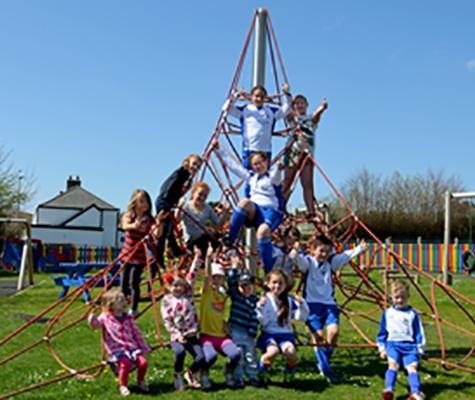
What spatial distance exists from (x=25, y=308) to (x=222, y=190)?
21.1ft

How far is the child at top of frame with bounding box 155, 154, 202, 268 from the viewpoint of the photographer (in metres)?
6.15

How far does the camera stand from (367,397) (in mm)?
4852

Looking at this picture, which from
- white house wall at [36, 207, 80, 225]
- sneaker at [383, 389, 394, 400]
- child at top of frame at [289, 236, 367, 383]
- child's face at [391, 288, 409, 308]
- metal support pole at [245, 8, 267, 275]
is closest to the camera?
sneaker at [383, 389, 394, 400]

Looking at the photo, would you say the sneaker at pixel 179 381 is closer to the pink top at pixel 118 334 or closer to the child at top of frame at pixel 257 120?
the pink top at pixel 118 334

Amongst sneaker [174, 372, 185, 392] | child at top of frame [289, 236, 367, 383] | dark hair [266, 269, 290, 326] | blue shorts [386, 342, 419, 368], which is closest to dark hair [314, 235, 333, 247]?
child at top of frame [289, 236, 367, 383]

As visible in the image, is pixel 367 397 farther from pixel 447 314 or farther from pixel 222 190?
pixel 447 314

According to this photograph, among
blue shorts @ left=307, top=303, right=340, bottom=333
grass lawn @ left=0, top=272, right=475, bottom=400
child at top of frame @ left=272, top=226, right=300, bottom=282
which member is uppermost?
child at top of frame @ left=272, top=226, right=300, bottom=282

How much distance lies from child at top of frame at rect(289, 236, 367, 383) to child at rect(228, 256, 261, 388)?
0.60 meters

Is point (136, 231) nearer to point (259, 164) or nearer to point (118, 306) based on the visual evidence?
point (118, 306)

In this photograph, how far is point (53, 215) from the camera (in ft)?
147

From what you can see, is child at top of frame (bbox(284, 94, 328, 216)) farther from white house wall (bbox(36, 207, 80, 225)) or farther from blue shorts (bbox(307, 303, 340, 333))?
white house wall (bbox(36, 207, 80, 225))

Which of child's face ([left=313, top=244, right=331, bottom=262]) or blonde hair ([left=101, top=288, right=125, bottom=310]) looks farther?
child's face ([left=313, top=244, right=331, bottom=262])

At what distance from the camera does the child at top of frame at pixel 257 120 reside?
655 centimetres

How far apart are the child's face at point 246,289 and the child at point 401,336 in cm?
113
